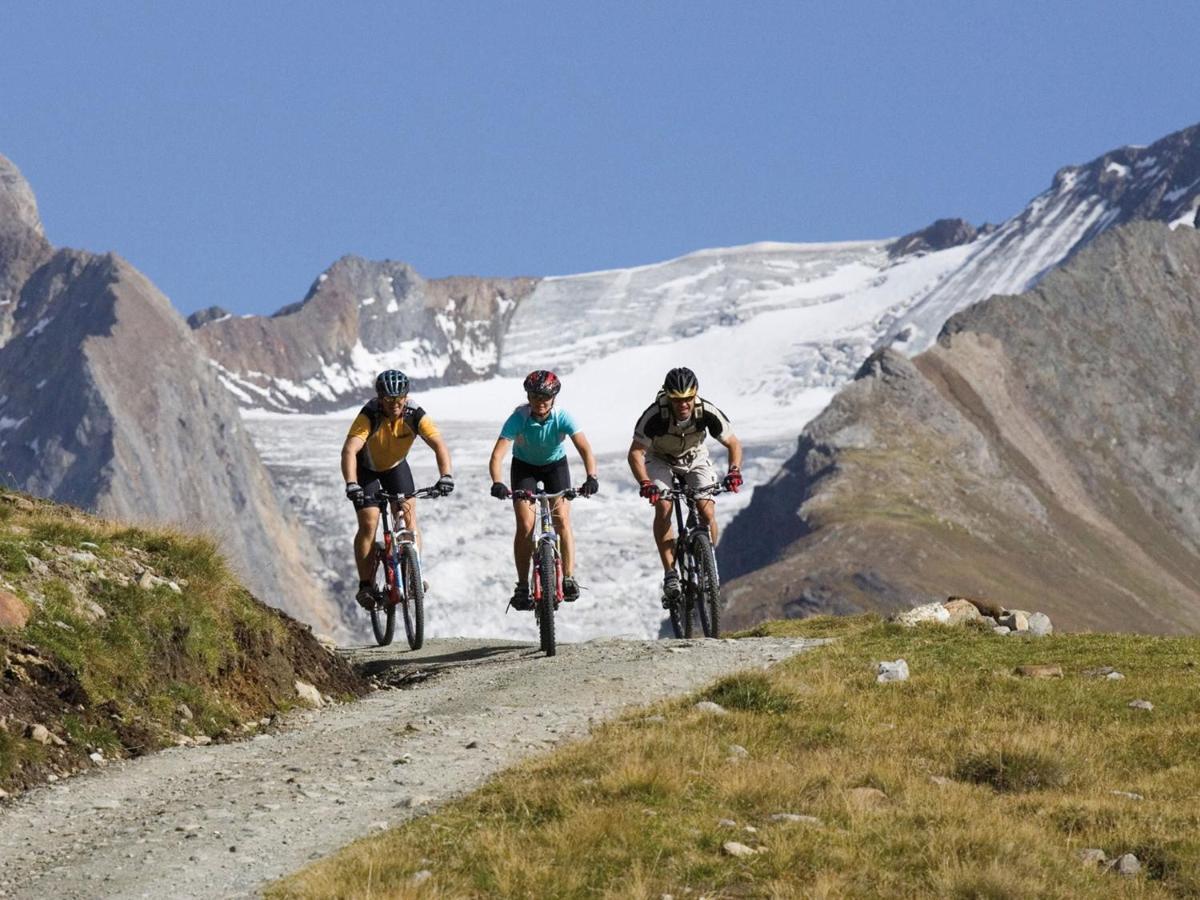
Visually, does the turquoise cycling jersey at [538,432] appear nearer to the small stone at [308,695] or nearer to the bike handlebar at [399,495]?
the bike handlebar at [399,495]

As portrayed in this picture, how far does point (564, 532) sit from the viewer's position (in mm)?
20719

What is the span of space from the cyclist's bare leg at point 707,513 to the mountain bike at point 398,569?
295cm

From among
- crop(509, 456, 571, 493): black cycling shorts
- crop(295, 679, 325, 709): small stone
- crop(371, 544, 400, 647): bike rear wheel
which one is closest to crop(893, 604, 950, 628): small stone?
crop(509, 456, 571, 493): black cycling shorts

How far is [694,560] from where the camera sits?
68.6 ft

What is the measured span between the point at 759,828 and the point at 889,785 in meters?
1.31

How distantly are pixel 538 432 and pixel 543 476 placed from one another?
53 centimetres

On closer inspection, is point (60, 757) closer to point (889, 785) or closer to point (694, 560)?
point (889, 785)

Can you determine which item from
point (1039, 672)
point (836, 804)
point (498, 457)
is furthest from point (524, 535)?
point (836, 804)

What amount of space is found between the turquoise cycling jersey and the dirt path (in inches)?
90.0

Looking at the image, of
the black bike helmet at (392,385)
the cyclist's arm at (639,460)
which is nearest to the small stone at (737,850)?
the cyclist's arm at (639,460)

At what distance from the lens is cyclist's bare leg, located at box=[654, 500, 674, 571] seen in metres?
20.7

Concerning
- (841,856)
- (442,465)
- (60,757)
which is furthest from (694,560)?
(841,856)

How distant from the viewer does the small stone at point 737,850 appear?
10.7 meters

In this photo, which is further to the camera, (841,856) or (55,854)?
(55,854)
